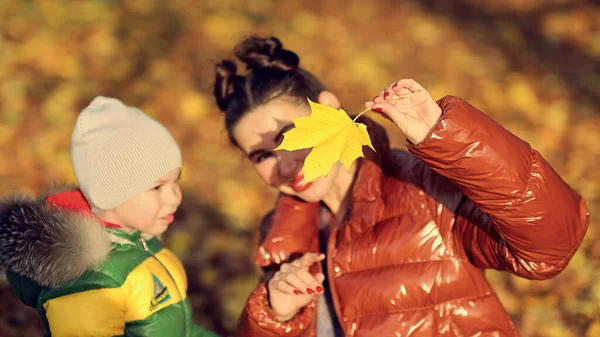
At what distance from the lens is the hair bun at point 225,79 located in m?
2.68

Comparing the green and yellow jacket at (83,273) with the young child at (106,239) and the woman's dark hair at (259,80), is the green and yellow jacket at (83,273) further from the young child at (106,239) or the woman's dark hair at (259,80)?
the woman's dark hair at (259,80)

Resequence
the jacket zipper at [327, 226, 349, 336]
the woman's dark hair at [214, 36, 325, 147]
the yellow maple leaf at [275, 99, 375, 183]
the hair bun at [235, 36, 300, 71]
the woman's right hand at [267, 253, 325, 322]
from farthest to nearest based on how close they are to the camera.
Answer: the hair bun at [235, 36, 300, 71] < the woman's dark hair at [214, 36, 325, 147] < the jacket zipper at [327, 226, 349, 336] < the woman's right hand at [267, 253, 325, 322] < the yellow maple leaf at [275, 99, 375, 183]

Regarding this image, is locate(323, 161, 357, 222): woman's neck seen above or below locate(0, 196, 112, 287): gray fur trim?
above

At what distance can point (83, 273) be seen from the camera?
2.25 metres

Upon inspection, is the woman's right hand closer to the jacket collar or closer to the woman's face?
the woman's face

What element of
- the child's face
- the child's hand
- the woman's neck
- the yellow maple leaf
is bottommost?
the child's face

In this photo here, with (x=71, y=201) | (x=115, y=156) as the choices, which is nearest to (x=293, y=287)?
(x=115, y=156)

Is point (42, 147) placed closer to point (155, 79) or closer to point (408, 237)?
point (155, 79)

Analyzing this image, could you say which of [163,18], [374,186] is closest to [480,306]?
[374,186]

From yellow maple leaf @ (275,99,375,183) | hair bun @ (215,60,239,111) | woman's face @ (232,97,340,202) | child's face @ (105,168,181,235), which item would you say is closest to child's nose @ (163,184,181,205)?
child's face @ (105,168,181,235)

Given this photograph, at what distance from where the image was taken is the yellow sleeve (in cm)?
216

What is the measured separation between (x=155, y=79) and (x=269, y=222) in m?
3.58

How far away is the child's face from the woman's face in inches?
12.6

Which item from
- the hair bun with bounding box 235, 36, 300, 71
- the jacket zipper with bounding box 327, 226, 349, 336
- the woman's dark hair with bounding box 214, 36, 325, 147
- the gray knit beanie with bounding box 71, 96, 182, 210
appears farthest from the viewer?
the hair bun with bounding box 235, 36, 300, 71
